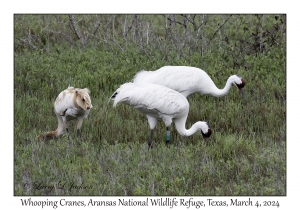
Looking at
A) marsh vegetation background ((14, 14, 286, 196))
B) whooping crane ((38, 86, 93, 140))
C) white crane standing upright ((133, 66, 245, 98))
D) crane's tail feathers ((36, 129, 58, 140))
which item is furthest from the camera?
white crane standing upright ((133, 66, 245, 98))

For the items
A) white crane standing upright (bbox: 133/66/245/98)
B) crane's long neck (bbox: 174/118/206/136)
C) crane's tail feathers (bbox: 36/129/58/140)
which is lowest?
crane's tail feathers (bbox: 36/129/58/140)

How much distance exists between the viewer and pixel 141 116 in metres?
8.59

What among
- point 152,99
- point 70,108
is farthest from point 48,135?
point 152,99

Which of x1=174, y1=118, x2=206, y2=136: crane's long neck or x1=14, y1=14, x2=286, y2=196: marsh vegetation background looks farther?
x1=174, y1=118, x2=206, y2=136: crane's long neck

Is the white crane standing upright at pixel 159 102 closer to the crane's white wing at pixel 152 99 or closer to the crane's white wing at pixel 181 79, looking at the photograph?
the crane's white wing at pixel 152 99

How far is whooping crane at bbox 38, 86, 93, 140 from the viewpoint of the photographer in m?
7.46

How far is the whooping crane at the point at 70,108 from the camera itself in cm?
746

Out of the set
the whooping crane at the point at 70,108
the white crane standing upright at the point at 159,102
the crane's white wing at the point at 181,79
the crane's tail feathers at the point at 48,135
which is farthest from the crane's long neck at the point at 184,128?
the crane's tail feathers at the point at 48,135

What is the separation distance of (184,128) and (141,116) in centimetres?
101

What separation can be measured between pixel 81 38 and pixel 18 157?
5.17 metres

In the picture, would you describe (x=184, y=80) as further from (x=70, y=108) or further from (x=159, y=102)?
(x=70, y=108)

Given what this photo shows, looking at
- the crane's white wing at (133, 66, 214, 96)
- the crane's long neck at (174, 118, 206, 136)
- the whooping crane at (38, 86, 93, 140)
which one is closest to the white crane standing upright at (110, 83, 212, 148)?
the crane's long neck at (174, 118, 206, 136)

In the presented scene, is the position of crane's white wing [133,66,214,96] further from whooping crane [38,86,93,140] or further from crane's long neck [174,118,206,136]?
whooping crane [38,86,93,140]

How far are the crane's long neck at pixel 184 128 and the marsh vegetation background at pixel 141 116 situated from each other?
164mm
